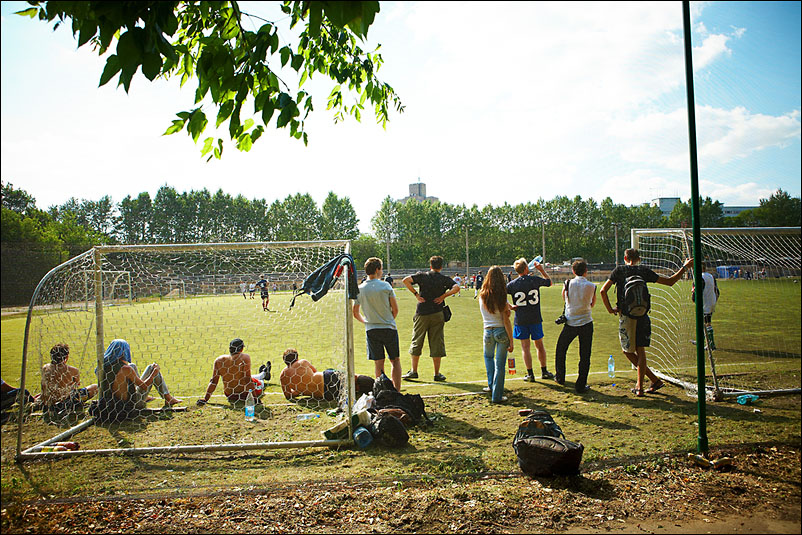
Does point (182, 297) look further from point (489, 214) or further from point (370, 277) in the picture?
point (489, 214)

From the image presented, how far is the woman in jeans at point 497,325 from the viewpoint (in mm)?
5879

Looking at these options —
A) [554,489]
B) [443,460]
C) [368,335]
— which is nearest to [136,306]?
[368,335]

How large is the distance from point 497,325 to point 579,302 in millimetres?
1318

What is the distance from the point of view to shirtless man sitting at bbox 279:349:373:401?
250 inches

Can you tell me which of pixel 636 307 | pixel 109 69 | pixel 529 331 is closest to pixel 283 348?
pixel 529 331

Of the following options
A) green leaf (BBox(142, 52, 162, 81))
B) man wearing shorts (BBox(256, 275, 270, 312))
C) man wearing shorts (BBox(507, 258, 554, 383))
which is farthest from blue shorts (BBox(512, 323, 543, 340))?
man wearing shorts (BBox(256, 275, 270, 312))

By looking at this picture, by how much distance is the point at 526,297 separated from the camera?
6898 millimetres

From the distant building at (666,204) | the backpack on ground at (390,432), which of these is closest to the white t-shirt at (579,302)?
Result: the distant building at (666,204)

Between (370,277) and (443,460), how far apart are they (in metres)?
2.87

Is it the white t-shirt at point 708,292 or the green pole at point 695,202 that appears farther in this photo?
the white t-shirt at point 708,292

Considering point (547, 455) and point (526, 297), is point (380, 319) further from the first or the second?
point (547, 455)

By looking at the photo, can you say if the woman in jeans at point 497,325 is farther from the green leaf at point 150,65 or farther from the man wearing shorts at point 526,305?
the green leaf at point 150,65

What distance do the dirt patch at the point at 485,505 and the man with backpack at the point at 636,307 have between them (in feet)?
7.60

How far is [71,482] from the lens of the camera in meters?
4.03
